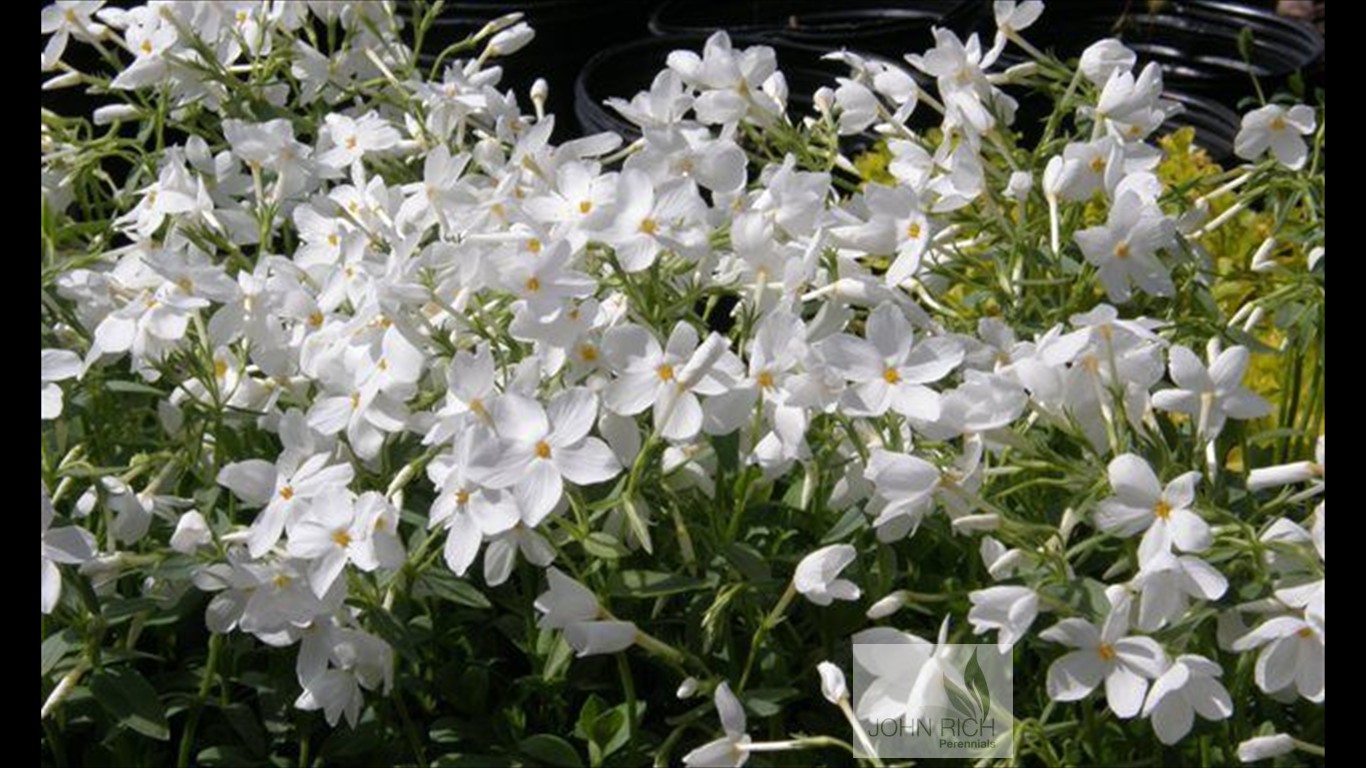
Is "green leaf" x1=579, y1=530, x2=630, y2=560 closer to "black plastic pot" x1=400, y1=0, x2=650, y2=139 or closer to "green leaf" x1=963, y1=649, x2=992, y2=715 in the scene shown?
"green leaf" x1=963, y1=649, x2=992, y2=715

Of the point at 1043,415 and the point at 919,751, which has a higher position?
the point at 1043,415

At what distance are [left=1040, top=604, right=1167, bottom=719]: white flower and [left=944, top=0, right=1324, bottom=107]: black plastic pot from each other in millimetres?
2937

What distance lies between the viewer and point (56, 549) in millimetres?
1240

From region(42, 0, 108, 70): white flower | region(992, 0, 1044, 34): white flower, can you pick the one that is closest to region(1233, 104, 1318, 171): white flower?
region(992, 0, 1044, 34): white flower

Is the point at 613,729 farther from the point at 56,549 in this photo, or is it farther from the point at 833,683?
the point at 56,549

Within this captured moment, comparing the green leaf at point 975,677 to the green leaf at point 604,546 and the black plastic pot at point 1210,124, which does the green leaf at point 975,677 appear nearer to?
the green leaf at point 604,546

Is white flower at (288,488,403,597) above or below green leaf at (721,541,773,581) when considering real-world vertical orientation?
above

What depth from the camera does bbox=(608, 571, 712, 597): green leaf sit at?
4.09 feet

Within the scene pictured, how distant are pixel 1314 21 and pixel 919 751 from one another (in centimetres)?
453

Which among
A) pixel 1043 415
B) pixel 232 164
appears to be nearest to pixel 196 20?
pixel 232 164

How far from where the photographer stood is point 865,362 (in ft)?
4.05

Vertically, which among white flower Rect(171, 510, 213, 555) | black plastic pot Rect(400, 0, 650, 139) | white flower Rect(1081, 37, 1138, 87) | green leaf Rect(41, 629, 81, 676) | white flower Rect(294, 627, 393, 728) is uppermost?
white flower Rect(1081, 37, 1138, 87)

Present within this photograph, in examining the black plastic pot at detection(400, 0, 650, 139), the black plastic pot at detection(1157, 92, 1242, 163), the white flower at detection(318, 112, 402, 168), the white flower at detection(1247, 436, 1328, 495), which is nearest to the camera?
the white flower at detection(1247, 436, 1328, 495)

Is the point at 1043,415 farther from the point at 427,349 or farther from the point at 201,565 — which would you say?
the point at 201,565
